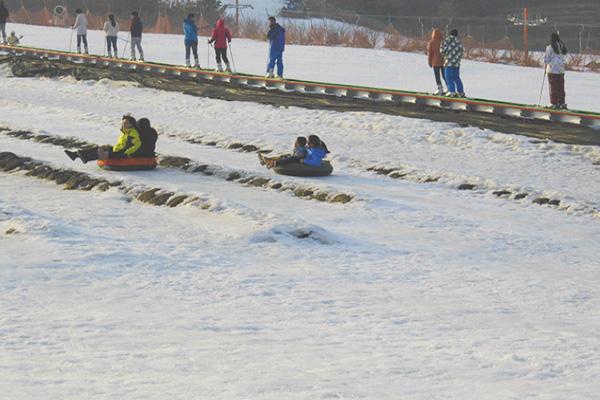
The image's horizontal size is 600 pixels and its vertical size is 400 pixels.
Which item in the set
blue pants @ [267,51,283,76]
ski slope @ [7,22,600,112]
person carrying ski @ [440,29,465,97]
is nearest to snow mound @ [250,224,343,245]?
person carrying ski @ [440,29,465,97]

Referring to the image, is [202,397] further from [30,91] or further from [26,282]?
[30,91]

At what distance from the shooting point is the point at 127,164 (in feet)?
66.7

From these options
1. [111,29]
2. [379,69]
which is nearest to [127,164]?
[111,29]

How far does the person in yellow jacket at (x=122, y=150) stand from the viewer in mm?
20297

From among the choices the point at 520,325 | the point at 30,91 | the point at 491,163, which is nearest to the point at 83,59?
the point at 30,91

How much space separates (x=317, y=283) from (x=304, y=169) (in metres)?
6.91

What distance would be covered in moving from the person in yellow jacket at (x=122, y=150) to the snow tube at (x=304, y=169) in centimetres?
231

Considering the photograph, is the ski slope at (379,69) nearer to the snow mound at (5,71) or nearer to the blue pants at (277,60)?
the blue pants at (277,60)

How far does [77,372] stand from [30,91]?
81.6 ft

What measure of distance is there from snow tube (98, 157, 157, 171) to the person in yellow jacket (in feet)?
0.23

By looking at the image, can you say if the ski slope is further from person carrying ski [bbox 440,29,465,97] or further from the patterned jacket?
the patterned jacket

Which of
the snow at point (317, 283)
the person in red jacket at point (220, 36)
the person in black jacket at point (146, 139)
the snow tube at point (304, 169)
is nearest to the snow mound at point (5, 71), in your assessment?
the person in red jacket at point (220, 36)

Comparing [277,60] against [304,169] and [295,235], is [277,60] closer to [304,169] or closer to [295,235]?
[304,169]

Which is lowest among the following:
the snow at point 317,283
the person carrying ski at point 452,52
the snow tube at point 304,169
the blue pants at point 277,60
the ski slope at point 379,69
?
the snow at point 317,283
